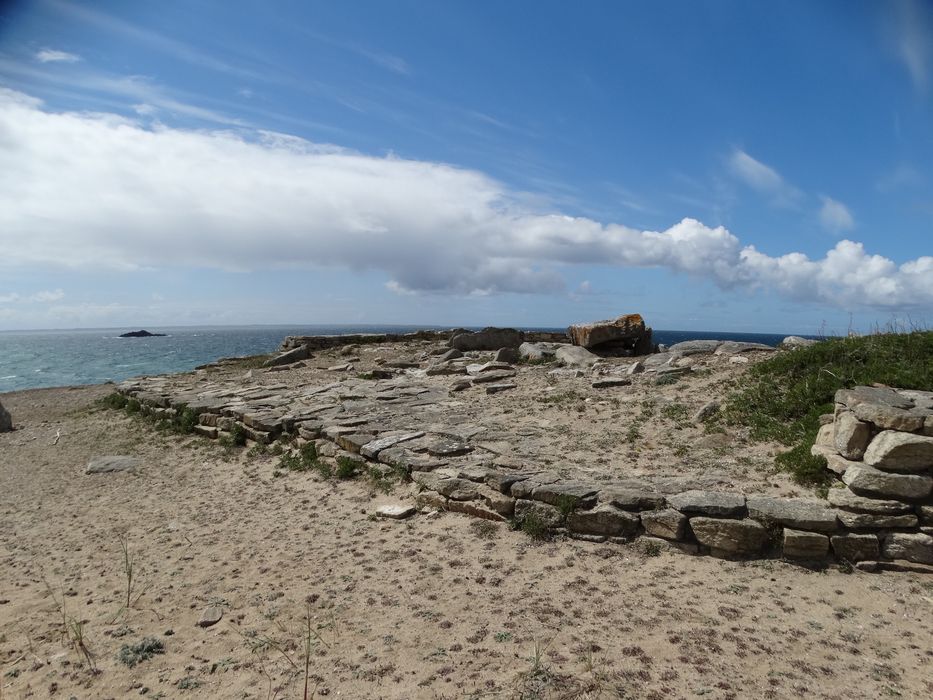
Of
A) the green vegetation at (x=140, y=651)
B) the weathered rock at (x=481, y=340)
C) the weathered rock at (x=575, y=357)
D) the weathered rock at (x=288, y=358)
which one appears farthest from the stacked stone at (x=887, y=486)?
the weathered rock at (x=288, y=358)

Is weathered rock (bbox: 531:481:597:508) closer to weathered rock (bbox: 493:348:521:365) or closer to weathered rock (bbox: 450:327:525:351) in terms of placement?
weathered rock (bbox: 493:348:521:365)

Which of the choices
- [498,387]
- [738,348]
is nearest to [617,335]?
[738,348]

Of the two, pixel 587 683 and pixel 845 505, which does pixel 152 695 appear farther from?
pixel 845 505

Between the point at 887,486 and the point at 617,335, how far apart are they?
38.8 feet

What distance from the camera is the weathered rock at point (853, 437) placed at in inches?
234

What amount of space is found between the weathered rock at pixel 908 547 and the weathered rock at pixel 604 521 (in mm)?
2235

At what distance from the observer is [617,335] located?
1700 cm

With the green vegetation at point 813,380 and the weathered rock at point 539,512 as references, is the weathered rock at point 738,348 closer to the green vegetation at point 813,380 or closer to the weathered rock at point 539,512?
the green vegetation at point 813,380

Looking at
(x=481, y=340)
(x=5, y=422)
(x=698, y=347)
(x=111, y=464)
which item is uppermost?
(x=698, y=347)

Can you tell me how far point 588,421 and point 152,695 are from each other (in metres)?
6.92

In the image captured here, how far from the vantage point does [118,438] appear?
39.4 ft

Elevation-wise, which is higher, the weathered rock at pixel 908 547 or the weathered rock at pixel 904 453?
the weathered rock at pixel 904 453

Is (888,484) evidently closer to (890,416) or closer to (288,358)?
(890,416)

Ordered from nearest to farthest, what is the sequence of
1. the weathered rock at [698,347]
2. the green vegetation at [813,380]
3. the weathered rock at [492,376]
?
the green vegetation at [813,380]
the weathered rock at [492,376]
the weathered rock at [698,347]
